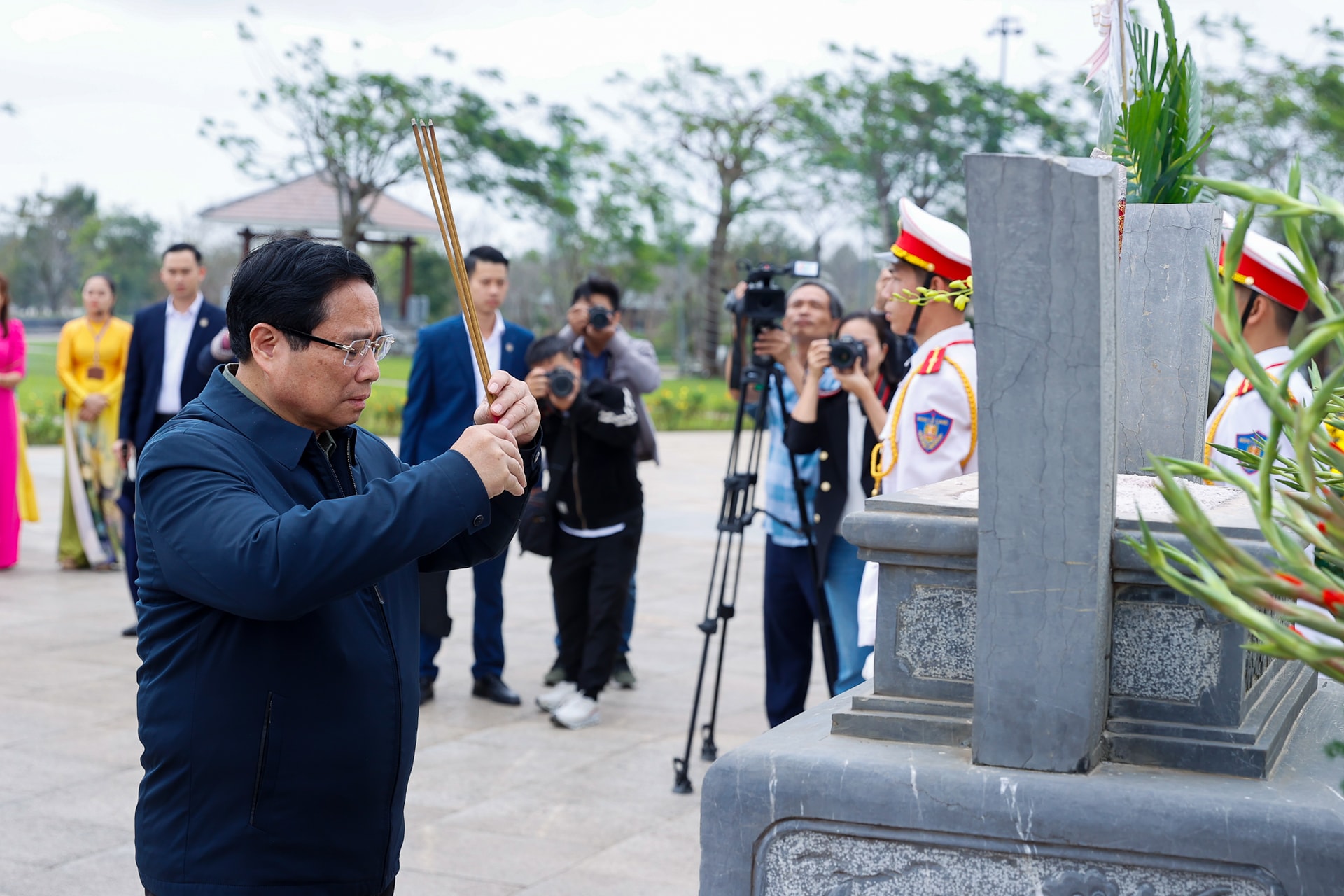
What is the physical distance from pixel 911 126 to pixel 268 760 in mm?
31797

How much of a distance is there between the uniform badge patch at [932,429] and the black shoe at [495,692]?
2649mm

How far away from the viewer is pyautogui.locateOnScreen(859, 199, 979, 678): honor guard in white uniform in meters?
3.17

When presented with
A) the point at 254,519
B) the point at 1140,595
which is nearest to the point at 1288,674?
the point at 1140,595

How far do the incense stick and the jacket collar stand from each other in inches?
11.3

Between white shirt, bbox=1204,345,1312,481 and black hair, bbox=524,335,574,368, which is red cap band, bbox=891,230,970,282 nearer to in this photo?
white shirt, bbox=1204,345,1312,481

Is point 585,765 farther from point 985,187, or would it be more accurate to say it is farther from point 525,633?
point 985,187

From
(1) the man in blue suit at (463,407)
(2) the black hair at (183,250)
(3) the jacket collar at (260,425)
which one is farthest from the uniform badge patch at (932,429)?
(2) the black hair at (183,250)

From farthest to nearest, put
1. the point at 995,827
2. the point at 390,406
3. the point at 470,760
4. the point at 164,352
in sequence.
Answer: the point at 390,406, the point at 164,352, the point at 470,760, the point at 995,827

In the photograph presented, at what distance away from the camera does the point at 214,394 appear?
77.6 inches

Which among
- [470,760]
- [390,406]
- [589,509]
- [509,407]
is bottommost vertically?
[470,760]

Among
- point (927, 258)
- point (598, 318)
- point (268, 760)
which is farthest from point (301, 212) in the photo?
point (268, 760)

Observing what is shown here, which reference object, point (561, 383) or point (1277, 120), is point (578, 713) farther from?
point (1277, 120)

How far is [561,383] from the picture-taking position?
15.9 ft

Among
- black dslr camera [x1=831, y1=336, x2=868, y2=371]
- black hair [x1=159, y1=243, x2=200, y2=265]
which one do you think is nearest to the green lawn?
black hair [x1=159, y1=243, x2=200, y2=265]
